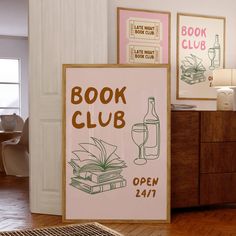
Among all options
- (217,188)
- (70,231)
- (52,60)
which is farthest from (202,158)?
(52,60)

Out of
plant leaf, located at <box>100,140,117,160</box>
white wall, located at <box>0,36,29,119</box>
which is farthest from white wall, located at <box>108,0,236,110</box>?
white wall, located at <box>0,36,29,119</box>

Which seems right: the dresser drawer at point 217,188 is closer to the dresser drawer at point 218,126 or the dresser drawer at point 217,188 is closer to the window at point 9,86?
the dresser drawer at point 218,126

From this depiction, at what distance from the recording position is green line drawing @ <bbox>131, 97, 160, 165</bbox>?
4035mm

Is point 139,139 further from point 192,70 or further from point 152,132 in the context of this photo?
point 192,70

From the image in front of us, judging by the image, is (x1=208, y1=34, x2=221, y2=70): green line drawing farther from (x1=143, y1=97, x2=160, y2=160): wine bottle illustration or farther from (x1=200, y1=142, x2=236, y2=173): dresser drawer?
(x1=143, y1=97, x2=160, y2=160): wine bottle illustration

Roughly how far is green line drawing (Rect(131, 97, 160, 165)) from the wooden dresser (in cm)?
34

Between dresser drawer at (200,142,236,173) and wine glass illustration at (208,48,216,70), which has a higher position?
wine glass illustration at (208,48,216,70)

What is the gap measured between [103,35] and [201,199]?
1782mm

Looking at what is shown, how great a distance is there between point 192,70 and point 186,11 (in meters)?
0.65

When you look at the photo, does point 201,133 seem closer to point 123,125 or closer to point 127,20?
point 123,125

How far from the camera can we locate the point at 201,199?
4.44 m

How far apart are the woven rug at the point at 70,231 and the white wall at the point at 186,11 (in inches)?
71.8

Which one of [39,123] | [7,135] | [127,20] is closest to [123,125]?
Answer: [39,123]

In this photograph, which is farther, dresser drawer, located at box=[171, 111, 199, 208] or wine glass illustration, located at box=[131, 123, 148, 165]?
dresser drawer, located at box=[171, 111, 199, 208]
